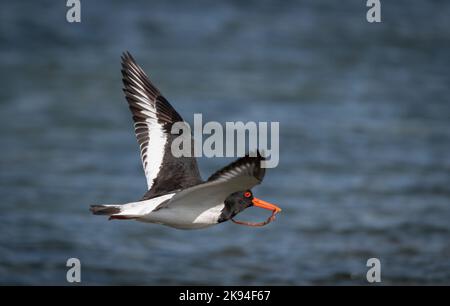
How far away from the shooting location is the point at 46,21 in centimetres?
2069

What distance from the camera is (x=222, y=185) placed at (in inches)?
286

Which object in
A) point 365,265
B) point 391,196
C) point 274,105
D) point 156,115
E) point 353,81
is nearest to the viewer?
point 156,115

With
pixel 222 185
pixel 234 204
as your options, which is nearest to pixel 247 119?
pixel 234 204

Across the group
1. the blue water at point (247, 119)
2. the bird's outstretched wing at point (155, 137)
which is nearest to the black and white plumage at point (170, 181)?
the bird's outstretched wing at point (155, 137)

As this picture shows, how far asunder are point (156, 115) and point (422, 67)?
11.5 meters

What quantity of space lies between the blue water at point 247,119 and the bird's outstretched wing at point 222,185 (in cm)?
371

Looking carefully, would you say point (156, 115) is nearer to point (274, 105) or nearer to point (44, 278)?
point (44, 278)

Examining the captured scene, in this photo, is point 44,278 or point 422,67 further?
point 422,67

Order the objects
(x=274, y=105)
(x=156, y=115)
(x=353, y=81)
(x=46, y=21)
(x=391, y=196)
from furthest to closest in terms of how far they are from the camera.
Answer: (x=46, y=21)
(x=353, y=81)
(x=274, y=105)
(x=391, y=196)
(x=156, y=115)

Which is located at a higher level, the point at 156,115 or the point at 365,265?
the point at 156,115

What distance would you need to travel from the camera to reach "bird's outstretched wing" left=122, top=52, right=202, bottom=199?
8641 mm

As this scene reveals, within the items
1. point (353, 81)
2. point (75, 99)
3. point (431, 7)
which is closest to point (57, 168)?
point (75, 99)

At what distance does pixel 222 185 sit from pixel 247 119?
31.5 feet

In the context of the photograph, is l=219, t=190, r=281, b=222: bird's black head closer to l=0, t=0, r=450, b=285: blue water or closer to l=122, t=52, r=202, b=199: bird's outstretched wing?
l=122, t=52, r=202, b=199: bird's outstretched wing
